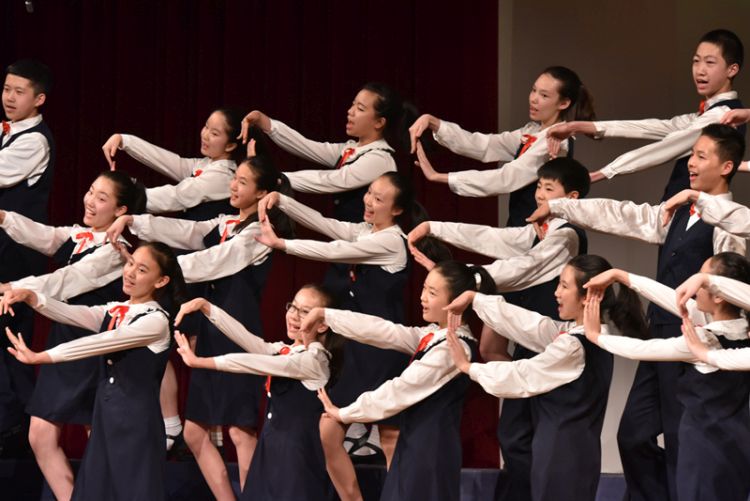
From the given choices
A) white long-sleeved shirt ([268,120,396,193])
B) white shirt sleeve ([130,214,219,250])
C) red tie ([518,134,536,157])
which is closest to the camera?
white shirt sleeve ([130,214,219,250])

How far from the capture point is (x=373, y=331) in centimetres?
448

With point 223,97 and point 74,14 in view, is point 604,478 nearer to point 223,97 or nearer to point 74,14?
point 223,97

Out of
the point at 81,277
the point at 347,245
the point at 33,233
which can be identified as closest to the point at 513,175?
the point at 347,245

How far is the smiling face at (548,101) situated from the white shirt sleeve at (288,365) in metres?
1.49

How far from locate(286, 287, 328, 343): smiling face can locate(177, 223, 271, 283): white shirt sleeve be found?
0.47 m

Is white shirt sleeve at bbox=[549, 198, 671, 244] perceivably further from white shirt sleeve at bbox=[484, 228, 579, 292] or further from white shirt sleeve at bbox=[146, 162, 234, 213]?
white shirt sleeve at bbox=[146, 162, 234, 213]

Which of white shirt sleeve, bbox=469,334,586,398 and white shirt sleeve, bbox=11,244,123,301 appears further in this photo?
white shirt sleeve, bbox=11,244,123,301

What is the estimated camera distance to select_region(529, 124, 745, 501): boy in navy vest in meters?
4.33

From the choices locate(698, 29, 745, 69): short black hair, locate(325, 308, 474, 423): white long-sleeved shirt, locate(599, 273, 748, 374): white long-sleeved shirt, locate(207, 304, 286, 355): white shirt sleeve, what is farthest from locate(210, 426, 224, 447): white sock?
locate(698, 29, 745, 69): short black hair

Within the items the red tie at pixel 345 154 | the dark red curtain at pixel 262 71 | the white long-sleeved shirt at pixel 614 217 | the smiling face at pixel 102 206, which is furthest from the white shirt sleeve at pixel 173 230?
the white long-sleeved shirt at pixel 614 217

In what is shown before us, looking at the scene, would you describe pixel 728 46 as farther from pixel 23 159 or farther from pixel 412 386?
pixel 23 159

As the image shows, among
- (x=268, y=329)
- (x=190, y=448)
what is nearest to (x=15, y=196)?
(x=190, y=448)

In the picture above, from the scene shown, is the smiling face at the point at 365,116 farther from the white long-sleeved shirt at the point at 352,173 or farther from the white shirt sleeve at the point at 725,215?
the white shirt sleeve at the point at 725,215

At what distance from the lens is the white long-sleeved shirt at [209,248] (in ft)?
16.4
